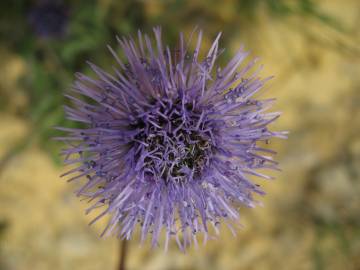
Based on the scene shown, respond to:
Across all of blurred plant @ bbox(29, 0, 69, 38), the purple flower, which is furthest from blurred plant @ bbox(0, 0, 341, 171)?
the purple flower

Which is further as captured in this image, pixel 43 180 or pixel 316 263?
pixel 316 263

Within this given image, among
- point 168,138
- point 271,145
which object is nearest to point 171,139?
point 168,138

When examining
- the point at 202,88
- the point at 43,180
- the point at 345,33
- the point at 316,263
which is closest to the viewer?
the point at 202,88

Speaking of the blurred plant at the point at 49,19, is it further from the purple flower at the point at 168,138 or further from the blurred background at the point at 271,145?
the purple flower at the point at 168,138

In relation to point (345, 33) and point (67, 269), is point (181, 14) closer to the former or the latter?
point (345, 33)

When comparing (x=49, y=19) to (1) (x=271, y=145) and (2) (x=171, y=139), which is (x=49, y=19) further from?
(1) (x=271, y=145)

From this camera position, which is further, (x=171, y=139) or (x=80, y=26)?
(x=80, y=26)

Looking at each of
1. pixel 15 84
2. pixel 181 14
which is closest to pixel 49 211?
pixel 15 84
